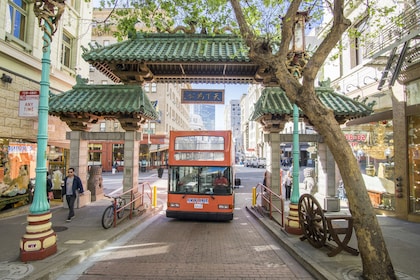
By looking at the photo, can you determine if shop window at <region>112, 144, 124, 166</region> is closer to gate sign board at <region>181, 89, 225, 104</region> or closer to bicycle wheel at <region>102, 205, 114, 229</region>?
gate sign board at <region>181, 89, 225, 104</region>

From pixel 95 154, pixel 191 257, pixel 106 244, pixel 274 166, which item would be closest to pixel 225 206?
pixel 274 166

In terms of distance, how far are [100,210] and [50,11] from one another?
7920 mm

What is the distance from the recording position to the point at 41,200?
217 inches

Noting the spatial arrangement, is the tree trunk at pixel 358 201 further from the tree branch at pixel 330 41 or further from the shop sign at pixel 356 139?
the shop sign at pixel 356 139

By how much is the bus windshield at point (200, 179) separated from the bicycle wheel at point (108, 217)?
230 centimetres

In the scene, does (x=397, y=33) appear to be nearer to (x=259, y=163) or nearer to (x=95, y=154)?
(x=95, y=154)

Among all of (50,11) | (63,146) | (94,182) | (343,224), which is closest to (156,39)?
(50,11)

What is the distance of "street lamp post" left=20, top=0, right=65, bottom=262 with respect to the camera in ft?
17.2

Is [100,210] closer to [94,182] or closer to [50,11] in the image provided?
[94,182]

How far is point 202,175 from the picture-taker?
9742mm

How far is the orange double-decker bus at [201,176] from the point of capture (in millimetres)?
9539

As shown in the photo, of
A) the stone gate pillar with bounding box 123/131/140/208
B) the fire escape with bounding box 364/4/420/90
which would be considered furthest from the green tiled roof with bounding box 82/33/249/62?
the fire escape with bounding box 364/4/420/90

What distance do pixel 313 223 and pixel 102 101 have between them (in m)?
8.52

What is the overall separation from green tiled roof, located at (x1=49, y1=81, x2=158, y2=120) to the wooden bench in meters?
6.66
